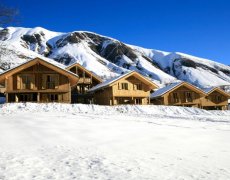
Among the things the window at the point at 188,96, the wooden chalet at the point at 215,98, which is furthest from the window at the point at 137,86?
the wooden chalet at the point at 215,98

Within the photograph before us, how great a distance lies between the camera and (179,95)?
56.2 metres

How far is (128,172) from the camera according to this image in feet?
27.2

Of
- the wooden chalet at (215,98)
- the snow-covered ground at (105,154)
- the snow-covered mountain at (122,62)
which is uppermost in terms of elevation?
the snow-covered mountain at (122,62)

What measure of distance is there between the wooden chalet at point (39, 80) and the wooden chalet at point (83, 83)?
11.3m

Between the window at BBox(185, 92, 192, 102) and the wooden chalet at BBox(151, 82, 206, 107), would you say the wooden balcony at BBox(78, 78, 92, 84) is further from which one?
the window at BBox(185, 92, 192, 102)

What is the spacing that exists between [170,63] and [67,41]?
2765 inches

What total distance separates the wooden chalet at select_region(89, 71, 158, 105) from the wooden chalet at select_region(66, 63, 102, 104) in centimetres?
329

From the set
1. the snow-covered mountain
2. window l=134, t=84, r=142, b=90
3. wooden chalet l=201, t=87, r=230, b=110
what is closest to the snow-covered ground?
window l=134, t=84, r=142, b=90

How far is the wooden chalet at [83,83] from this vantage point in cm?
5222

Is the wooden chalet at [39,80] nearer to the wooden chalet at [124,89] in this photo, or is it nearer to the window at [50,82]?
the window at [50,82]

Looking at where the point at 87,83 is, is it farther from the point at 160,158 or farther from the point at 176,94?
the point at 160,158

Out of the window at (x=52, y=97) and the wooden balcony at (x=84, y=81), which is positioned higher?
the wooden balcony at (x=84, y=81)

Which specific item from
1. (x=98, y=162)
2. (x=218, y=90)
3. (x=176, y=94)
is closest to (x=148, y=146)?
(x=98, y=162)

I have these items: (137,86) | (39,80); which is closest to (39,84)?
(39,80)
